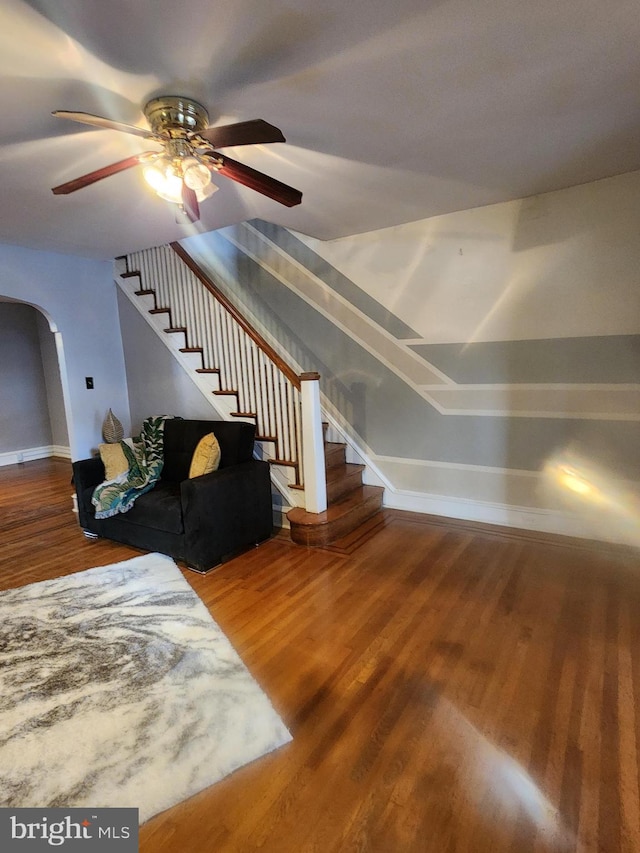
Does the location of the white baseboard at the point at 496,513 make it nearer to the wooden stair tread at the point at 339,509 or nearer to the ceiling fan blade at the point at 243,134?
the wooden stair tread at the point at 339,509

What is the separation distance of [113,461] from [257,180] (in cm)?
257

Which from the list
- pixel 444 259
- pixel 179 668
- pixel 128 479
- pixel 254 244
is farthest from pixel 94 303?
pixel 179 668

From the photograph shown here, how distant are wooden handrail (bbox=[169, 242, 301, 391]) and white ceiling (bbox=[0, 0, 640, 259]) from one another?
1039 millimetres

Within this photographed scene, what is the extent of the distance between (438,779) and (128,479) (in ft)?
9.66

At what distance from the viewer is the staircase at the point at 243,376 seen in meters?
3.52

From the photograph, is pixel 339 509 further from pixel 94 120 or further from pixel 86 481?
pixel 94 120

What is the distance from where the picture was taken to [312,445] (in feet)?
11.0

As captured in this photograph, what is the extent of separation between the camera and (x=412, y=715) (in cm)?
171

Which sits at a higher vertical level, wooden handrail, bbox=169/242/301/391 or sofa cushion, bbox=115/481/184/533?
wooden handrail, bbox=169/242/301/391

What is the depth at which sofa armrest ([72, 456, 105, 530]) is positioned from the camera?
3596mm

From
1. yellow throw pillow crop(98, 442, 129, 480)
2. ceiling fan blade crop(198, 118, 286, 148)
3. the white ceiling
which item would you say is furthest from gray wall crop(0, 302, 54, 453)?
ceiling fan blade crop(198, 118, 286, 148)

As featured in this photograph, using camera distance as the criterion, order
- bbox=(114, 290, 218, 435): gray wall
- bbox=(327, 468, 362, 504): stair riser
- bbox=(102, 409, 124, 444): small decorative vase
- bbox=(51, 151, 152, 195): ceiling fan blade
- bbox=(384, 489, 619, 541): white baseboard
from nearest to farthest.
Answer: bbox=(51, 151, 152, 195): ceiling fan blade, bbox=(384, 489, 619, 541): white baseboard, bbox=(327, 468, 362, 504): stair riser, bbox=(114, 290, 218, 435): gray wall, bbox=(102, 409, 124, 444): small decorative vase

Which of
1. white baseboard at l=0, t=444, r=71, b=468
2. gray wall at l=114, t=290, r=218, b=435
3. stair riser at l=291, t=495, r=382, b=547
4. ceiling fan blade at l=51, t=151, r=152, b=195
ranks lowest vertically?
stair riser at l=291, t=495, r=382, b=547

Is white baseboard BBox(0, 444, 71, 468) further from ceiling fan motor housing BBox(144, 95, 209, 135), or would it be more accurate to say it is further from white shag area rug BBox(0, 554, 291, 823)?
ceiling fan motor housing BBox(144, 95, 209, 135)
